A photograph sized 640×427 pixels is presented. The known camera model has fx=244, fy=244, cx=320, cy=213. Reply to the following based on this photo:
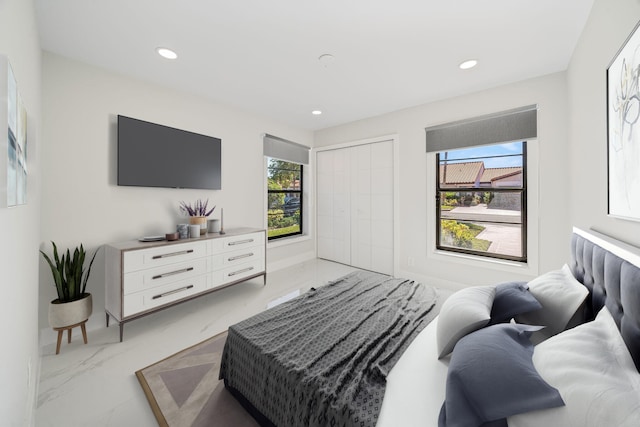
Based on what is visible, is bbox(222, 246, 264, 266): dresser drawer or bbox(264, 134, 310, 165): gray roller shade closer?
bbox(222, 246, 264, 266): dresser drawer

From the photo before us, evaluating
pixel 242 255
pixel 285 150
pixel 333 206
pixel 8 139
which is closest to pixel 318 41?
pixel 8 139

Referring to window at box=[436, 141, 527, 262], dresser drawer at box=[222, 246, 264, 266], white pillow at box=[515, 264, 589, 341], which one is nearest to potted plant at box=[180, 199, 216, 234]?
dresser drawer at box=[222, 246, 264, 266]

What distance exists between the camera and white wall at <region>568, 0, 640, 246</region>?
1219 mm

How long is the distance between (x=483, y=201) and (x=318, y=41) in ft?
8.55

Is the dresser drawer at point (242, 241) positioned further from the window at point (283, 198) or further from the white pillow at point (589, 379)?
the white pillow at point (589, 379)

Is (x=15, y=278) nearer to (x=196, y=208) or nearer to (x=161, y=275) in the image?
(x=161, y=275)

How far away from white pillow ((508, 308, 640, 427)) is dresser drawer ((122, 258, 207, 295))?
8.46ft

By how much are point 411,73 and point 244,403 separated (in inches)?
120

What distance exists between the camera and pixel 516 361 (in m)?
0.79

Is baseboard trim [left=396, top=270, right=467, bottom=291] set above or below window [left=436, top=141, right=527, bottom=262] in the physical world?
below

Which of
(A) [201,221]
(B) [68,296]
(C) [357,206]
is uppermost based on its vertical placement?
(C) [357,206]

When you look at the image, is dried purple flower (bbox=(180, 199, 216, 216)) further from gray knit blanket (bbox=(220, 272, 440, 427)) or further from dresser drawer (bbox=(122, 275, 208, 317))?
gray knit blanket (bbox=(220, 272, 440, 427))

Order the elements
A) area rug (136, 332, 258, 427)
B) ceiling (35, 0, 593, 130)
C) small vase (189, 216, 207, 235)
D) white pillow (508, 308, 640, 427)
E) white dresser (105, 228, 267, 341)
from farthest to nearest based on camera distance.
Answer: small vase (189, 216, 207, 235)
white dresser (105, 228, 267, 341)
ceiling (35, 0, 593, 130)
area rug (136, 332, 258, 427)
white pillow (508, 308, 640, 427)

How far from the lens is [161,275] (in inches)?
90.2
